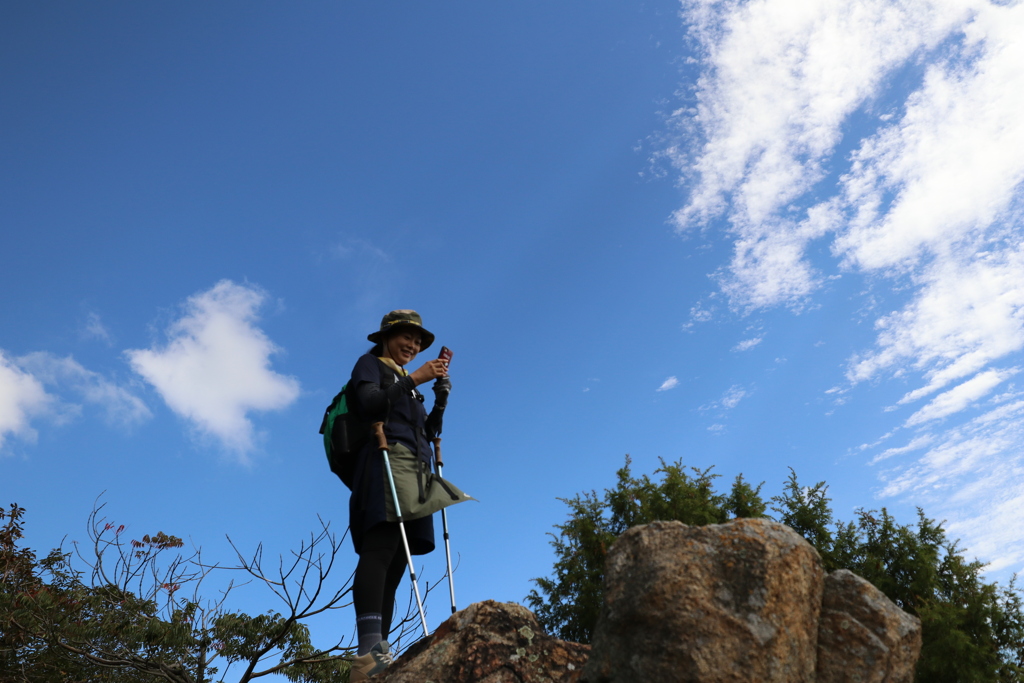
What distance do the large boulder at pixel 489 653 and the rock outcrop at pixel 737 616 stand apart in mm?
962

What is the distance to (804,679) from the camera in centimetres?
284

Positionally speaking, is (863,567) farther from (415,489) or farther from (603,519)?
(415,489)

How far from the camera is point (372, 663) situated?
4219 mm

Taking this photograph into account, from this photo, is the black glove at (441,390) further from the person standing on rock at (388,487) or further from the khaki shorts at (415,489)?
the khaki shorts at (415,489)

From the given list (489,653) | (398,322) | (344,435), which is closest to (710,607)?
(489,653)

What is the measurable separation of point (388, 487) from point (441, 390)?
3.62ft

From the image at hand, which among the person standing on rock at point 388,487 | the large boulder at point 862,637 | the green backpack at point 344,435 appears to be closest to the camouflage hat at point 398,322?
the person standing on rock at point 388,487

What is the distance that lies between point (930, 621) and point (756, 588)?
1070 cm

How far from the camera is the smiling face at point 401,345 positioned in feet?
18.4

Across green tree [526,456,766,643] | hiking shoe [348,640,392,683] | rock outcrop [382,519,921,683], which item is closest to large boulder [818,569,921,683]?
rock outcrop [382,519,921,683]

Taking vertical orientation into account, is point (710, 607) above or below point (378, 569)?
below

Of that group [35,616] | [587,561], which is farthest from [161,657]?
[587,561]

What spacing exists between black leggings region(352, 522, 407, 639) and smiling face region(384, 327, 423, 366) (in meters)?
1.46

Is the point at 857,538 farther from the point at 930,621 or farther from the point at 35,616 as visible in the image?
the point at 35,616
